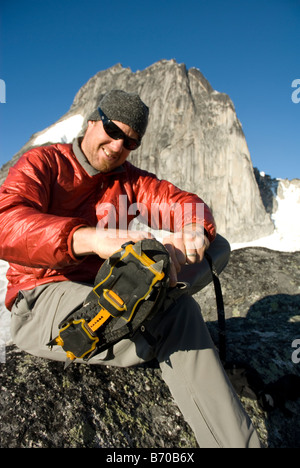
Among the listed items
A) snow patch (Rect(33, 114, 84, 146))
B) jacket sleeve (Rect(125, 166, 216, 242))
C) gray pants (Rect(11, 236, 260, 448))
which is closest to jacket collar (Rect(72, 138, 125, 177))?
jacket sleeve (Rect(125, 166, 216, 242))

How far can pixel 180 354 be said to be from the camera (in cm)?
180

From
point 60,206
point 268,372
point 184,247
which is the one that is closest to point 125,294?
point 184,247

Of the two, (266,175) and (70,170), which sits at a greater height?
(266,175)

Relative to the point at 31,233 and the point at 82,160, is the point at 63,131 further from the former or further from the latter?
the point at 31,233

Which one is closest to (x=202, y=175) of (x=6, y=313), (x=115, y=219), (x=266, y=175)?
(x=266, y=175)

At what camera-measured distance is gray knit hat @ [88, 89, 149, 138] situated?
8.38 ft

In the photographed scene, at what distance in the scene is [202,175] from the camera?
3691cm

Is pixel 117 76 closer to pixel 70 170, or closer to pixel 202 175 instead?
pixel 202 175

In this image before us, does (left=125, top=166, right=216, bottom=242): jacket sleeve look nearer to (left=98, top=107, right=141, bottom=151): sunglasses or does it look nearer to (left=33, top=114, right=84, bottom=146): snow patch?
(left=98, top=107, right=141, bottom=151): sunglasses

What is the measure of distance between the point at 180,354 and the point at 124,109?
205cm

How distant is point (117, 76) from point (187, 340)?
2089 inches
